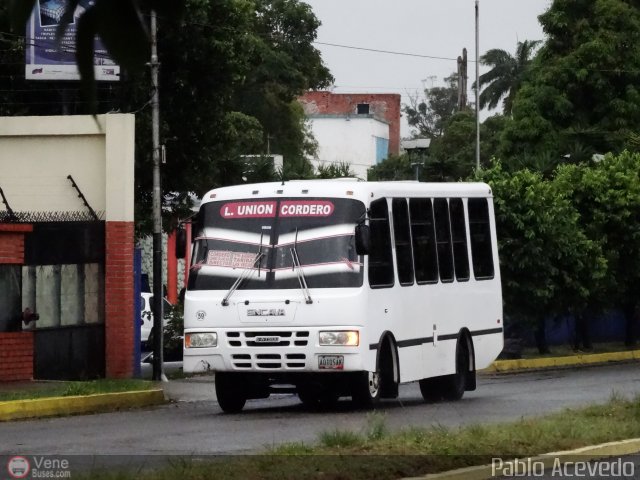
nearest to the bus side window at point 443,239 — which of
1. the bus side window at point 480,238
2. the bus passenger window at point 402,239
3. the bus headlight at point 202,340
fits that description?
the bus side window at point 480,238

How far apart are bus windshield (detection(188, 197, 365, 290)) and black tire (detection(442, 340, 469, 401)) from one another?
3279 mm

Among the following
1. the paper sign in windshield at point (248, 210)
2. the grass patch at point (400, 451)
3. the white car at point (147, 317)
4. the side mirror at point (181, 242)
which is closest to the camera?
the grass patch at point (400, 451)

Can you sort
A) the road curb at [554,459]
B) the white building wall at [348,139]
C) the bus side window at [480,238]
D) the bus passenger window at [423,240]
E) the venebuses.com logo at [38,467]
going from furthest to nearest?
the white building wall at [348,139] → the bus side window at [480,238] → the bus passenger window at [423,240] → the venebuses.com logo at [38,467] → the road curb at [554,459]

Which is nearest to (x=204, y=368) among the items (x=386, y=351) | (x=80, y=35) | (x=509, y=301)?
(x=386, y=351)

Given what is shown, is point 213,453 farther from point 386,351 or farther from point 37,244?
point 37,244

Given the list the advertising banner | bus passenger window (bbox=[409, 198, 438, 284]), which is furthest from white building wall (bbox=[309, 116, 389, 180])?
the advertising banner

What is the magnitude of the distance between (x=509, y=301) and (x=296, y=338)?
1542 cm

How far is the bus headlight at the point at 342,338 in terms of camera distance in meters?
16.2

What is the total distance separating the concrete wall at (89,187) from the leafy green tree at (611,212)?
1335 centimetres

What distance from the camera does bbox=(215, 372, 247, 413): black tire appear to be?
17.3 m

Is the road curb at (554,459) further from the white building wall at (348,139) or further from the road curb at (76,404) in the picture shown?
the white building wall at (348,139)

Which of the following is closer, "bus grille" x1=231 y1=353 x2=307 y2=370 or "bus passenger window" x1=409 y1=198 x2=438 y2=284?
"bus grille" x1=231 y1=353 x2=307 y2=370

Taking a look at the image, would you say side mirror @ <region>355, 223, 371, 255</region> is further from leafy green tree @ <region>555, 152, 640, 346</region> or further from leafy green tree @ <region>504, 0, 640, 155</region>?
leafy green tree @ <region>504, 0, 640, 155</region>

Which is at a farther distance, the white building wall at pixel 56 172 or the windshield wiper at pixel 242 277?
the white building wall at pixel 56 172
